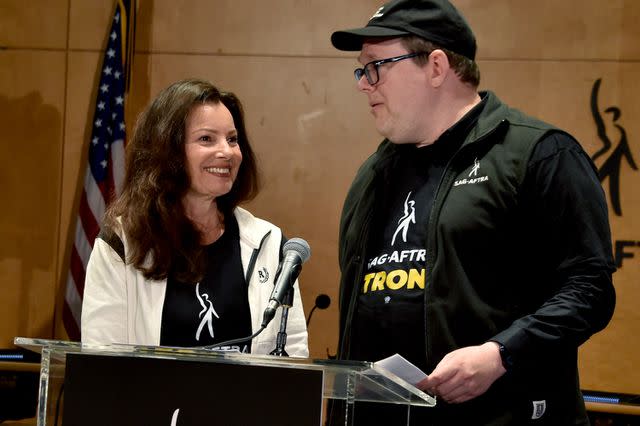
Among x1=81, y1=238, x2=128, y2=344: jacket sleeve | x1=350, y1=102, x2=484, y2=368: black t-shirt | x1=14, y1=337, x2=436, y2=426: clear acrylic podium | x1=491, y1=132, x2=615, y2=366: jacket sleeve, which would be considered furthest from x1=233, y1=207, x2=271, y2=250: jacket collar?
x1=14, y1=337, x2=436, y2=426: clear acrylic podium

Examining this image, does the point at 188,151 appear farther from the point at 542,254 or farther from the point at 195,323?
the point at 542,254

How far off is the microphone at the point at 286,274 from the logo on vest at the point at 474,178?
448mm

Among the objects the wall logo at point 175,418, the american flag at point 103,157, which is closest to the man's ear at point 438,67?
the wall logo at point 175,418

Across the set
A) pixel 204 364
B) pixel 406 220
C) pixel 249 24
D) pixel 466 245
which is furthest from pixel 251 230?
pixel 249 24

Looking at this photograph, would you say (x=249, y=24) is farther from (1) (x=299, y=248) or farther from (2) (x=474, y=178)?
(1) (x=299, y=248)

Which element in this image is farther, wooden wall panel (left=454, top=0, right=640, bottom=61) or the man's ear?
wooden wall panel (left=454, top=0, right=640, bottom=61)

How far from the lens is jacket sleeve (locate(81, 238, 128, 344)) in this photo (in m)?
2.48

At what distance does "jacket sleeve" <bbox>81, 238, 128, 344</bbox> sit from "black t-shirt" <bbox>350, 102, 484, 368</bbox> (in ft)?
2.49

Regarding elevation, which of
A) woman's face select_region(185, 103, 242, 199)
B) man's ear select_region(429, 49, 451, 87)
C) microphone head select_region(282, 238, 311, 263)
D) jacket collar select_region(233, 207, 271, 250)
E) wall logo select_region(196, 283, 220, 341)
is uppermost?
man's ear select_region(429, 49, 451, 87)

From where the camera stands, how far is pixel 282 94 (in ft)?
17.6

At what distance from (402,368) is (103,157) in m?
4.00

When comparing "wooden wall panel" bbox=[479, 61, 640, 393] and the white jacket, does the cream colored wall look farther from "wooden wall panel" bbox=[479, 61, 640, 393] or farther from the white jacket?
the white jacket

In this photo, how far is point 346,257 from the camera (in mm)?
2352

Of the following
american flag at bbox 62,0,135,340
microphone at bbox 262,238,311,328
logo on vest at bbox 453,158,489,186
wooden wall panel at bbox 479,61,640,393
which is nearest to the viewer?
microphone at bbox 262,238,311,328
